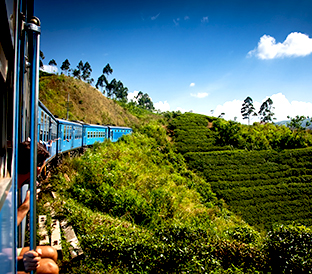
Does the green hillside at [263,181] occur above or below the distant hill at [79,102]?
below

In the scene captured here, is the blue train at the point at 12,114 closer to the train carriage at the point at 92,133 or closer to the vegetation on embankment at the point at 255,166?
the train carriage at the point at 92,133

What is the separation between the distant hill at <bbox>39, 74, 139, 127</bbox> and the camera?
99.2 feet

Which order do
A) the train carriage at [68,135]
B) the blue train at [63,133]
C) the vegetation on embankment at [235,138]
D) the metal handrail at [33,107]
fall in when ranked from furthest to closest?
the vegetation on embankment at [235,138] < the train carriage at [68,135] < the blue train at [63,133] < the metal handrail at [33,107]

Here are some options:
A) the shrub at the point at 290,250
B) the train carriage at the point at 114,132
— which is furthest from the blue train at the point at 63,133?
the shrub at the point at 290,250

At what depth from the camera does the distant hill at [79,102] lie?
30250 millimetres

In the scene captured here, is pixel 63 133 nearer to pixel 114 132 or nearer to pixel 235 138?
pixel 114 132

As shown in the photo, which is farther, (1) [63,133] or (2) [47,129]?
(1) [63,133]

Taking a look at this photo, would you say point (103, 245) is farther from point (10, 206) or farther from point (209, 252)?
point (10, 206)

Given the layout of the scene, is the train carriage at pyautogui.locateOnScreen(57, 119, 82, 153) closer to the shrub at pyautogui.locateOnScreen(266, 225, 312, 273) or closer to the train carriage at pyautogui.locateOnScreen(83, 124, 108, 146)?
the train carriage at pyautogui.locateOnScreen(83, 124, 108, 146)

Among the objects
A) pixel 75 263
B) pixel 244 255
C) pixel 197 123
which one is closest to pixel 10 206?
pixel 75 263

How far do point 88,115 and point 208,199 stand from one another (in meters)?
24.2

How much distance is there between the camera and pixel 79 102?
1409 inches

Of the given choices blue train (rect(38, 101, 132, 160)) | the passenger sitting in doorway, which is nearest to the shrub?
the passenger sitting in doorway

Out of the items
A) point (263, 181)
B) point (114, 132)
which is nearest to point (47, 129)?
point (114, 132)
